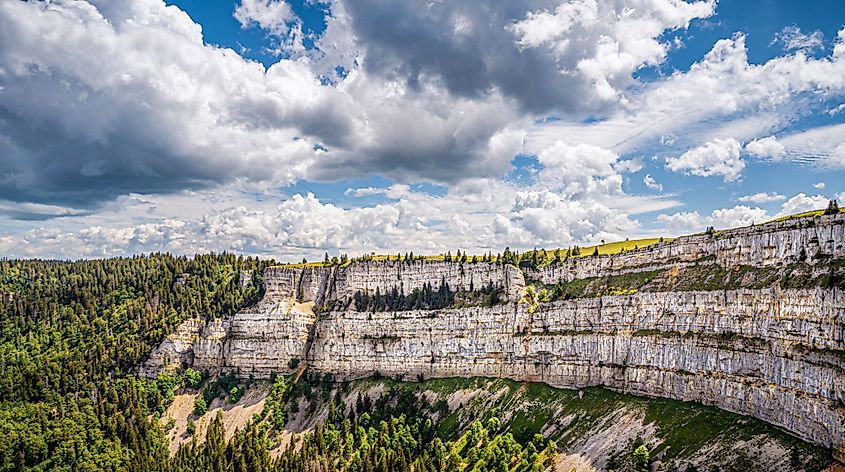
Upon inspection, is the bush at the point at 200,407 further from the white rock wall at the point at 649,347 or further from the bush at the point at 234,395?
the white rock wall at the point at 649,347

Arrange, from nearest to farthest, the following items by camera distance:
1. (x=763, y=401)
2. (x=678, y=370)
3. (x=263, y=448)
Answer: (x=763, y=401) → (x=678, y=370) → (x=263, y=448)

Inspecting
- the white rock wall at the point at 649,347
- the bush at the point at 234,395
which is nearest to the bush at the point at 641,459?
the white rock wall at the point at 649,347

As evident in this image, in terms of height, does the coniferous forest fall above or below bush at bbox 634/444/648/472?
below

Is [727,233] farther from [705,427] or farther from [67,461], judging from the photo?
[67,461]

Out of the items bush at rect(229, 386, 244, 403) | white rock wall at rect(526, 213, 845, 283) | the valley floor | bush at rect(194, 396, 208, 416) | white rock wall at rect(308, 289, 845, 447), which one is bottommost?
bush at rect(194, 396, 208, 416)

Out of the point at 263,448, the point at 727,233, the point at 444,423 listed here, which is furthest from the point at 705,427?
the point at 263,448

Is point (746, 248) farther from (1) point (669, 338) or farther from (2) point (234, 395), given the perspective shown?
(2) point (234, 395)

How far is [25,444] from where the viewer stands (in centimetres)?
14612

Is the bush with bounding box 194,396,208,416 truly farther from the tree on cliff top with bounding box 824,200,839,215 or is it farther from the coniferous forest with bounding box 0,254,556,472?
the tree on cliff top with bounding box 824,200,839,215

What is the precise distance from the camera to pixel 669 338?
121375 mm

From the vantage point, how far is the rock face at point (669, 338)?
89938mm

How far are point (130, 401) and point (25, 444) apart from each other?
39431mm

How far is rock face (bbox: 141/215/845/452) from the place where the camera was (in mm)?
89938

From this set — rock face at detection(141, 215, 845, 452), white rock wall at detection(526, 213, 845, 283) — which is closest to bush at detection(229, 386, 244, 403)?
rock face at detection(141, 215, 845, 452)
